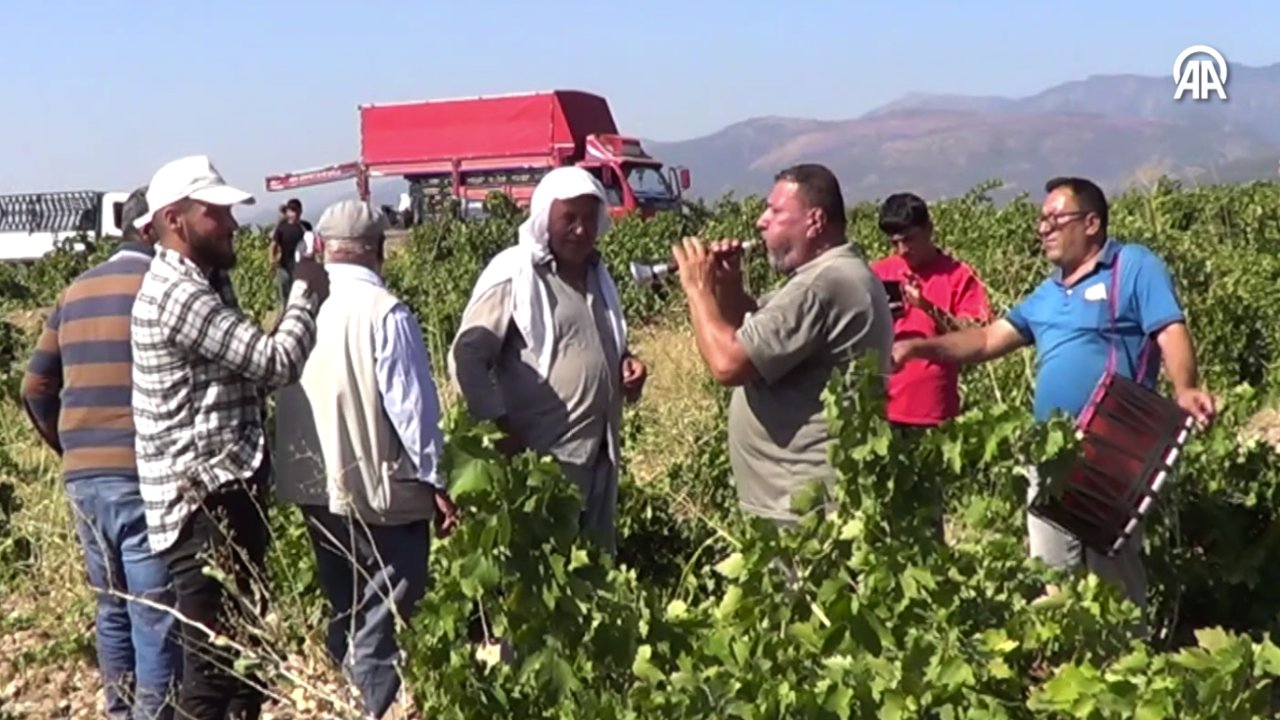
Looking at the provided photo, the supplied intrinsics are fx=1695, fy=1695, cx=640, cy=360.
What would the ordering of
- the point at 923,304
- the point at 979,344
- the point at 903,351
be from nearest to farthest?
the point at 903,351 < the point at 979,344 < the point at 923,304

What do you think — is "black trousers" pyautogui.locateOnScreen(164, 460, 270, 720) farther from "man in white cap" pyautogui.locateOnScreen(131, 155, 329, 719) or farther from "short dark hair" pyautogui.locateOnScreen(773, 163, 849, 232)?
"short dark hair" pyautogui.locateOnScreen(773, 163, 849, 232)

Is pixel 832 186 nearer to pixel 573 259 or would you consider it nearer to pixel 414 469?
pixel 573 259

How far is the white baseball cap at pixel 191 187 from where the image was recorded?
4047 mm

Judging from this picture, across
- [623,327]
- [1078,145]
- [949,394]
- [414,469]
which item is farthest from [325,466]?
[1078,145]

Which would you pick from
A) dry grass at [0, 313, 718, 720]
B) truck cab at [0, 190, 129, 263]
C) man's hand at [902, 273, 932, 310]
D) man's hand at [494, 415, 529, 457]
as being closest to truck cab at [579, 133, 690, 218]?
truck cab at [0, 190, 129, 263]

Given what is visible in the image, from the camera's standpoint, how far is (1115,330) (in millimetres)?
4555

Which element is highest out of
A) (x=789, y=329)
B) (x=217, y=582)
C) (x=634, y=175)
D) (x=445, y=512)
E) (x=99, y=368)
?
(x=634, y=175)

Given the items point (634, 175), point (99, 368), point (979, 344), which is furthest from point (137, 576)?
point (634, 175)

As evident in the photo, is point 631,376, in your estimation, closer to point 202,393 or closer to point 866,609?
point 202,393

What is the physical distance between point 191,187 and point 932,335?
259 centimetres

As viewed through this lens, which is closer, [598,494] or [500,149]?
[598,494]

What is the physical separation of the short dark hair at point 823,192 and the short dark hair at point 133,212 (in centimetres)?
170

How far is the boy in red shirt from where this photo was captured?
5539mm

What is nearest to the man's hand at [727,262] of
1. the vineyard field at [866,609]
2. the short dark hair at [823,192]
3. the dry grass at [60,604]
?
the short dark hair at [823,192]
